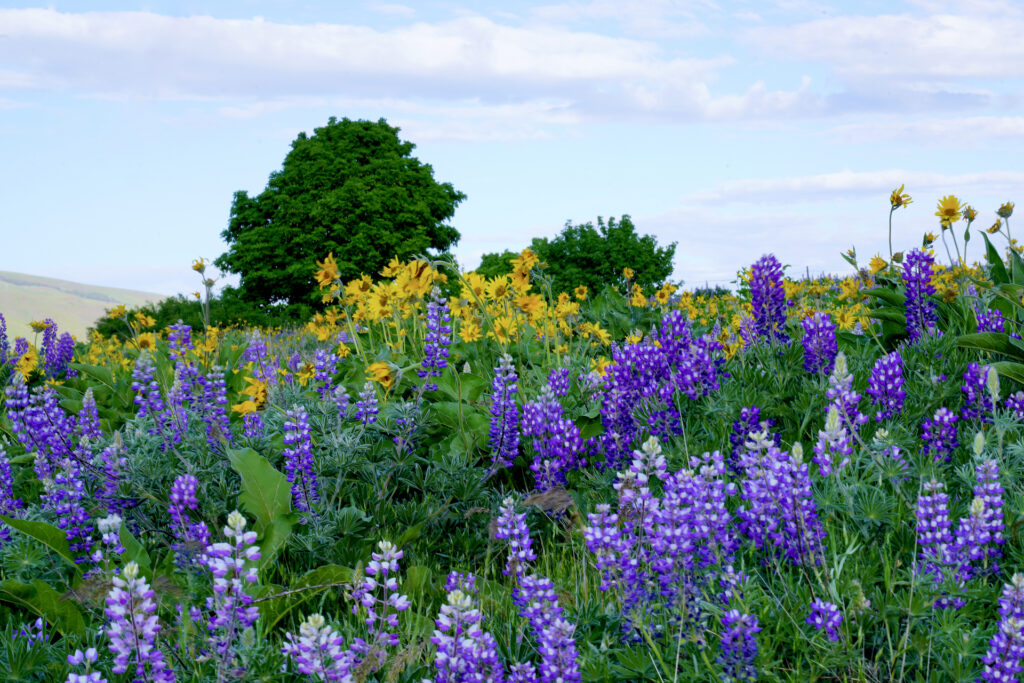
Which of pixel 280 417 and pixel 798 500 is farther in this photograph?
pixel 280 417

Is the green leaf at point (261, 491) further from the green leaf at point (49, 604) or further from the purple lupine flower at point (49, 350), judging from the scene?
the purple lupine flower at point (49, 350)

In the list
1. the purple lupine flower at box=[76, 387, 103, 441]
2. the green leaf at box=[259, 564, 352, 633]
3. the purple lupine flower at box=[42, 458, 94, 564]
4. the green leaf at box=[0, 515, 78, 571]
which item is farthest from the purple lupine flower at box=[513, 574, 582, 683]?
the purple lupine flower at box=[76, 387, 103, 441]

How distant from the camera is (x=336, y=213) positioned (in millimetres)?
31562

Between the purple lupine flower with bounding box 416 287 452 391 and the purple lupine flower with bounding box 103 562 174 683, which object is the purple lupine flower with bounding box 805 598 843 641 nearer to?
the purple lupine flower with bounding box 103 562 174 683

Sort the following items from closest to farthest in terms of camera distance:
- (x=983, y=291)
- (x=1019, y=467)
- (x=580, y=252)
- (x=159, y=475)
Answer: (x=1019, y=467) < (x=159, y=475) < (x=983, y=291) < (x=580, y=252)

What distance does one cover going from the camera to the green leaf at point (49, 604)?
344 centimetres

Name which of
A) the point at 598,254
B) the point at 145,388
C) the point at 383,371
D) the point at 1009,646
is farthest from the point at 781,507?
the point at 598,254

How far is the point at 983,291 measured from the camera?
18.3ft

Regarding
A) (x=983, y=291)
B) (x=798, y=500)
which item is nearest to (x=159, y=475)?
(x=798, y=500)

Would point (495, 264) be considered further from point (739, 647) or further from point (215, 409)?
point (739, 647)

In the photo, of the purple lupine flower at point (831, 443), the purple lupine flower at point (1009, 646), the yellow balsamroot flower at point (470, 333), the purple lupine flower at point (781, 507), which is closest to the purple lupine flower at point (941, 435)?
the purple lupine flower at point (831, 443)

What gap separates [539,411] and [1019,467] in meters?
2.38

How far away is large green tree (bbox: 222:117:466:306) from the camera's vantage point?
31.2 m

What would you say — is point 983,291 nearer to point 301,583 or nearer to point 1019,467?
point 1019,467
